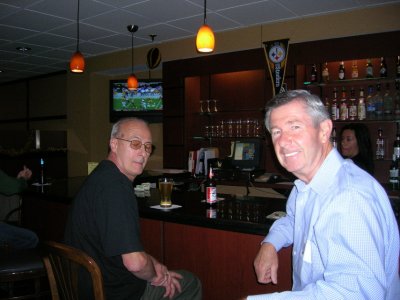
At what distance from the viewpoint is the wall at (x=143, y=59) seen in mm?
4312

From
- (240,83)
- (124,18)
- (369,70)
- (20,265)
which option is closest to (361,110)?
(369,70)

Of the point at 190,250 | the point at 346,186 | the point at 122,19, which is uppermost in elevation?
the point at 122,19

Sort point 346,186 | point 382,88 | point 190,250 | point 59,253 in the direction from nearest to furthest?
point 346,186 → point 59,253 → point 190,250 → point 382,88

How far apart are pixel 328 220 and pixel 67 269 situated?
1.00 meters

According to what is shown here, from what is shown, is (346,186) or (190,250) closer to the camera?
(346,186)

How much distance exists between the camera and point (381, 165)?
451 cm

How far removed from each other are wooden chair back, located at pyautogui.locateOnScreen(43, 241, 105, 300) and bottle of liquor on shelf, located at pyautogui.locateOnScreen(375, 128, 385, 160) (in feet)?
13.7

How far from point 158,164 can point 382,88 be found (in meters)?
4.45

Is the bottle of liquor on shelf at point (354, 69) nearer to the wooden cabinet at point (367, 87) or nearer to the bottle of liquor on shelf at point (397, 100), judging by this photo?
the wooden cabinet at point (367, 87)

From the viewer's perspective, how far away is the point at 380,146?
4.46m

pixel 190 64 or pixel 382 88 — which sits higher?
pixel 190 64

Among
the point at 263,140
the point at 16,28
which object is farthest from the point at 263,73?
the point at 16,28

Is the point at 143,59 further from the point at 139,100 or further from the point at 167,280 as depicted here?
the point at 167,280

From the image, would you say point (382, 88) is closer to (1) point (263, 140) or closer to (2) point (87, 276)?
(1) point (263, 140)
